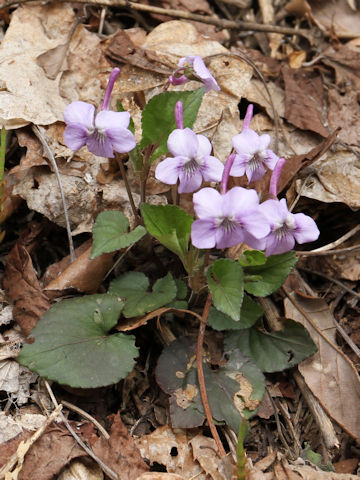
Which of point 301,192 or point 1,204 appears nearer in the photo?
point 1,204

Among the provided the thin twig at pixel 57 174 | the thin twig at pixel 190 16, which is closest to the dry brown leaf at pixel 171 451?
the thin twig at pixel 57 174

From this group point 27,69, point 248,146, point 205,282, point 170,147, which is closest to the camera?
point 170,147

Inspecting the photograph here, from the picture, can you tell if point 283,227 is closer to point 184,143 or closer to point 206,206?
point 206,206

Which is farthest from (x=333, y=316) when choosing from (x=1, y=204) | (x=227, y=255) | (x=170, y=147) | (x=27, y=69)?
(x=27, y=69)

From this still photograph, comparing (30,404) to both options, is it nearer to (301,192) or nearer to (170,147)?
(170,147)

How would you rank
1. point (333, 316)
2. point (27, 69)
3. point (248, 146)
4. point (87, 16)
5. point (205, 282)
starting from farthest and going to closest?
point (87, 16)
point (27, 69)
point (333, 316)
point (205, 282)
point (248, 146)

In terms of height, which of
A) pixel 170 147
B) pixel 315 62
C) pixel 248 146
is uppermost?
pixel 170 147

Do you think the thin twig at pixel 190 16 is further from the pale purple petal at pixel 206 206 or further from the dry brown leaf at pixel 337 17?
the pale purple petal at pixel 206 206

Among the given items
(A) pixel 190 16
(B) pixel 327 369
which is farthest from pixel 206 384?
(A) pixel 190 16
